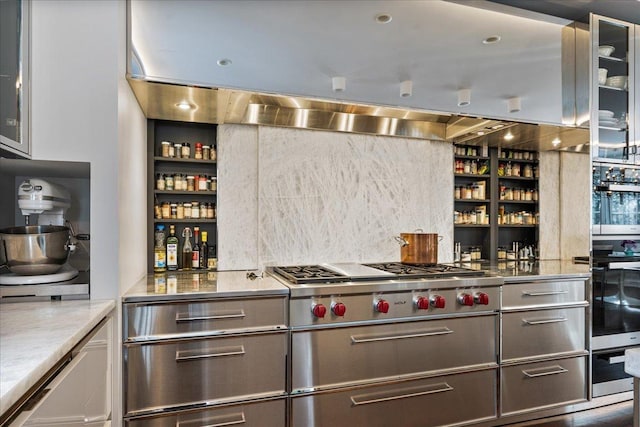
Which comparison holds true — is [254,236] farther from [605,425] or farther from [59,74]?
[605,425]

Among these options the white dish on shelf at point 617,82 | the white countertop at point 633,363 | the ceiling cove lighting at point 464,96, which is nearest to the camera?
the white countertop at point 633,363

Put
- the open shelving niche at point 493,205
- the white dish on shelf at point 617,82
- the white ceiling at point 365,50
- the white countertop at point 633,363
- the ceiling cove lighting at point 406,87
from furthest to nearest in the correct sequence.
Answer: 1. the open shelving niche at point 493,205
2. the white dish on shelf at point 617,82
3. the ceiling cove lighting at point 406,87
4. the white ceiling at point 365,50
5. the white countertop at point 633,363

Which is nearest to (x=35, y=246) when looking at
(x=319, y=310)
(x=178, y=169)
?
(x=178, y=169)

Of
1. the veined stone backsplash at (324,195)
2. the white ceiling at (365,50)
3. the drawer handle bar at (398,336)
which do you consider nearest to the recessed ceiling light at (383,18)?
the white ceiling at (365,50)

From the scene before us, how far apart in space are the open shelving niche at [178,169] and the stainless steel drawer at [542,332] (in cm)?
185

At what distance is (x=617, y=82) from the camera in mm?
2545

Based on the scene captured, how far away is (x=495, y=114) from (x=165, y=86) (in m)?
1.90

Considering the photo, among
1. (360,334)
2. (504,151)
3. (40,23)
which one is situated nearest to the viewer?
(40,23)

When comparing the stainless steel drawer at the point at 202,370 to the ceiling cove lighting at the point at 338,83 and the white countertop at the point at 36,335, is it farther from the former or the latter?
the ceiling cove lighting at the point at 338,83

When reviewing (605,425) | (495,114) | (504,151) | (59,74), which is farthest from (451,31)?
(605,425)

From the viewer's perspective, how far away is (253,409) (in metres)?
A: 1.76

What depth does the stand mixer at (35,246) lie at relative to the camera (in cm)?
151

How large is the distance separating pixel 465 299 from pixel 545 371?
76 centimetres

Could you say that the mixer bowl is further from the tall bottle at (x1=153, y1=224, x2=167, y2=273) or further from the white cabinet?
the tall bottle at (x1=153, y1=224, x2=167, y2=273)
